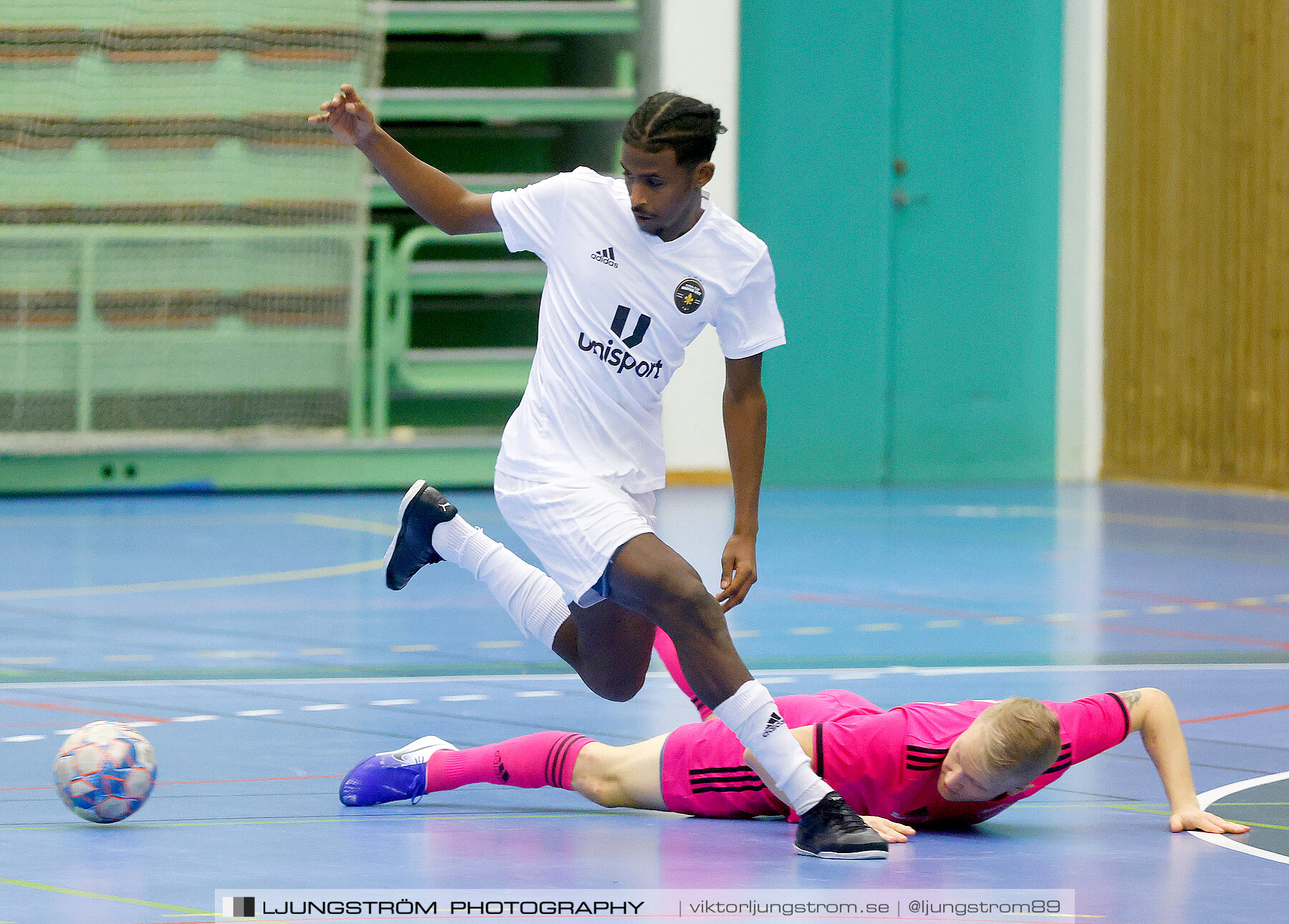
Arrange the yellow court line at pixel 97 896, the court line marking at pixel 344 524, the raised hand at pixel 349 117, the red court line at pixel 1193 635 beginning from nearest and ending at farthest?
the yellow court line at pixel 97 896 → the raised hand at pixel 349 117 → the red court line at pixel 1193 635 → the court line marking at pixel 344 524

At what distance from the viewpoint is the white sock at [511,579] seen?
16.5 ft

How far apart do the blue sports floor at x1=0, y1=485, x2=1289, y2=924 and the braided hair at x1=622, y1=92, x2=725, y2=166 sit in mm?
1631

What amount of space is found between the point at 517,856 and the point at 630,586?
0.67 m

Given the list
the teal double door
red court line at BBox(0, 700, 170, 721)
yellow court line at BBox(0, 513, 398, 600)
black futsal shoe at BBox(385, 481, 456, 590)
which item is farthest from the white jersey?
the teal double door

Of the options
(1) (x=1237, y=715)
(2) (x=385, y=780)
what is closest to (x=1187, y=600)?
(1) (x=1237, y=715)

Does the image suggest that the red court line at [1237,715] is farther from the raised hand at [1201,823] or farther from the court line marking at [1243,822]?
the raised hand at [1201,823]

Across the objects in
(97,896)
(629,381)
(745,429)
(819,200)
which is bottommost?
(97,896)

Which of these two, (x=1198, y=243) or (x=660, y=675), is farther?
(x=1198, y=243)

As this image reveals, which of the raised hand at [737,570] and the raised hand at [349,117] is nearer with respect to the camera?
the raised hand at [737,570]

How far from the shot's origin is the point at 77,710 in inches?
231

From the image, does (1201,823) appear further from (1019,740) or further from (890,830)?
(890,830)

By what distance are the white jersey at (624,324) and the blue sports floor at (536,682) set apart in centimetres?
92

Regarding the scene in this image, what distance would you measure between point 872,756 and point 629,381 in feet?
3.58

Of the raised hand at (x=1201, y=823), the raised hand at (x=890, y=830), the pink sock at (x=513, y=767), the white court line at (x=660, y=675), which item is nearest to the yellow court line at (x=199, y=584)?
the white court line at (x=660, y=675)
